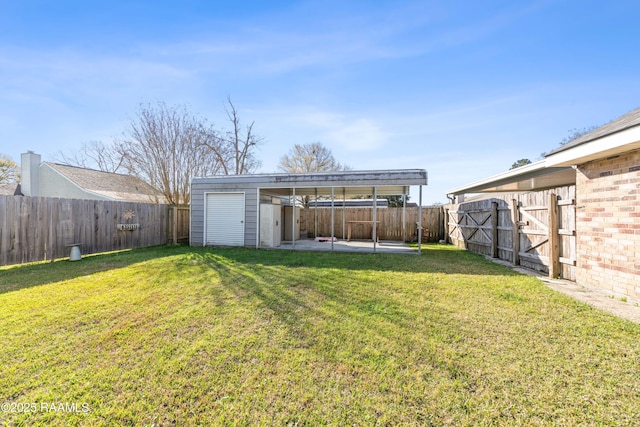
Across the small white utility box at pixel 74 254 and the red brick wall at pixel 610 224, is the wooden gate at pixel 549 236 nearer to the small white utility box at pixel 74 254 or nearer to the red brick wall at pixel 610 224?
the red brick wall at pixel 610 224

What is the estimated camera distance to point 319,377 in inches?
86.7

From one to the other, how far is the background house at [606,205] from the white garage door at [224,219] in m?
8.83

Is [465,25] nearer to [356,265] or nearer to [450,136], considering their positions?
[450,136]

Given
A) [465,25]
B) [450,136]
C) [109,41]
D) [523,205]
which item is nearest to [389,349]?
[523,205]

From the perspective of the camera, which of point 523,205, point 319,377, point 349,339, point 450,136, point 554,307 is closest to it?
point 319,377

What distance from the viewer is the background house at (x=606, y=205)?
4.00 metres

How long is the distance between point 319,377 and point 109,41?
9476 mm

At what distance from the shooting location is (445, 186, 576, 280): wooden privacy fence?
209 inches

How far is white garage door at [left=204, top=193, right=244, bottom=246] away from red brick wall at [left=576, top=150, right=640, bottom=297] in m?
9.09

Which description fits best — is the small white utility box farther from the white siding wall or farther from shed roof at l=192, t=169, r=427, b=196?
the white siding wall

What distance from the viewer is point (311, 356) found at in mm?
2516

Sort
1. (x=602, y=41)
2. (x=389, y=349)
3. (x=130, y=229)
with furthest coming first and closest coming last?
(x=130, y=229) → (x=602, y=41) → (x=389, y=349)

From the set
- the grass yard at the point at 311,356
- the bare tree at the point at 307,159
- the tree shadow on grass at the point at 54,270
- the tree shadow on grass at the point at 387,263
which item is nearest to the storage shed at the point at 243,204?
the tree shadow on grass at the point at 387,263

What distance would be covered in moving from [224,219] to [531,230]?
9253 mm
